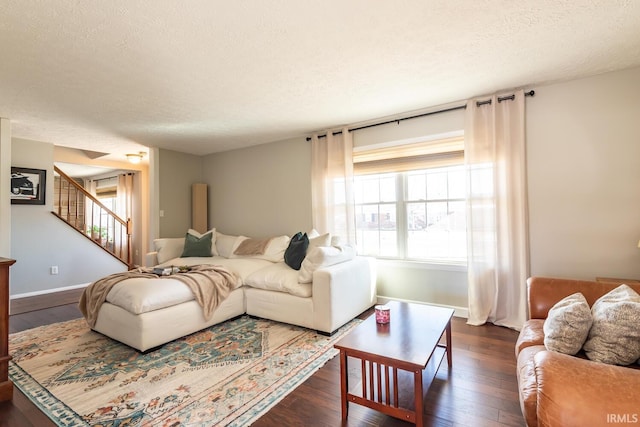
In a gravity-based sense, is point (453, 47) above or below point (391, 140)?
above

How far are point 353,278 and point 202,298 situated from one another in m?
1.55

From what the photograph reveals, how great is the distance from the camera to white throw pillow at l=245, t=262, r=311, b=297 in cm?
308

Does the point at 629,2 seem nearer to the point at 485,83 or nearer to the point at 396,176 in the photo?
the point at 485,83

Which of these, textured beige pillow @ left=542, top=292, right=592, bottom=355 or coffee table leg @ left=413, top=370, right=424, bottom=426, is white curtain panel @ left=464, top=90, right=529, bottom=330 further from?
coffee table leg @ left=413, top=370, right=424, bottom=426

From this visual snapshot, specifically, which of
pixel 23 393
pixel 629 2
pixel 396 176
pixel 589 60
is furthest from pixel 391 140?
pixel 23 393

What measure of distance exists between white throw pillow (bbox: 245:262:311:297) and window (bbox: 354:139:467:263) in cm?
124

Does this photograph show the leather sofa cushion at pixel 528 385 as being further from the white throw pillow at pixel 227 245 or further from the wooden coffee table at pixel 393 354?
the white throw pillow at pixel 227 245

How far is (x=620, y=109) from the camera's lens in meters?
2.60

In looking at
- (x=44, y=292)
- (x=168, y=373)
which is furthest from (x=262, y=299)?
(x=44, y=292)

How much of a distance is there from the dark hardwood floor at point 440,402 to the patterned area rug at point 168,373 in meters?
0.08

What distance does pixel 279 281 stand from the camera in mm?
3227

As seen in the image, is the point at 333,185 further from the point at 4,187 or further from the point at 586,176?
the point at 4,187

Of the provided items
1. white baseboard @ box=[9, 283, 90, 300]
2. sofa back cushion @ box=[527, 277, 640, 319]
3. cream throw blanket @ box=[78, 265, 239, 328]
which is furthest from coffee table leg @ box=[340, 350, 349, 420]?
white baseboard @ box=[9, 283, 90, 300]

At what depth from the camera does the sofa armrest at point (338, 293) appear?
9.49 ft
